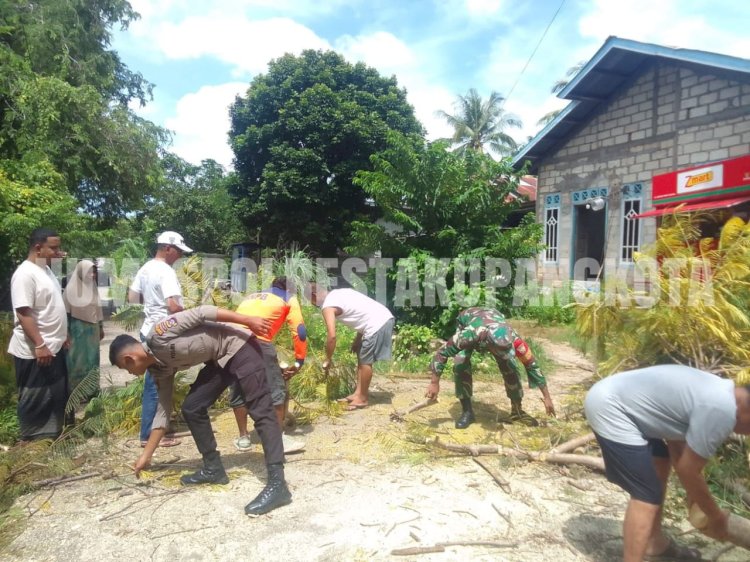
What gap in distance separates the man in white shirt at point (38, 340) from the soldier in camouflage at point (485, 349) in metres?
3.18

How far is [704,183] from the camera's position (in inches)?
351

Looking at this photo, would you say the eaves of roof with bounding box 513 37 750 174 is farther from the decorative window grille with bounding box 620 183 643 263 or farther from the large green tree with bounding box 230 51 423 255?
the large green tree with bounding box 230 51 423 255

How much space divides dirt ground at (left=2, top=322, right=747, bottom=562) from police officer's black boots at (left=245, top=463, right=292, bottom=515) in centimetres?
5

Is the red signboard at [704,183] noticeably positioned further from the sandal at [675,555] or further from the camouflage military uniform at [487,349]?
the sandal at [675,555]

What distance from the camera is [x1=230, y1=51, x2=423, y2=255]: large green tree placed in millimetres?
16797

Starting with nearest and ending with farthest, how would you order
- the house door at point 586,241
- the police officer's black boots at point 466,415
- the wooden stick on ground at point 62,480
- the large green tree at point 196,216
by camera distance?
the wooden stick on ground at point 62,480 → the police officer's black boots at point 466,415 → the house door at point 586,241 → the large green tree at point 196,216

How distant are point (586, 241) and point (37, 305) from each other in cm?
1280

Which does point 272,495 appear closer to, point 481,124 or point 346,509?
point 346,509

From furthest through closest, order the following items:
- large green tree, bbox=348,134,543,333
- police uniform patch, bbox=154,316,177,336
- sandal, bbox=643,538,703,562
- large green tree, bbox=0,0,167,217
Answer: large green tree, bbox=0,0,167,217 → large green tree, bbox=348,134,543,333 → police uniform patch, bbox=154,316,177,336 → sandal, bbox=643,538,703,562

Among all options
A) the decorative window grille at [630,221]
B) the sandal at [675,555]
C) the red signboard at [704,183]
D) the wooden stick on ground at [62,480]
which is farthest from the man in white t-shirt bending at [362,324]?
the decorative window grille at [630,221]

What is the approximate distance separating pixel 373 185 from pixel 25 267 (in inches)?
234

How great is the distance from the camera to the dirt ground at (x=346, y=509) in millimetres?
2953

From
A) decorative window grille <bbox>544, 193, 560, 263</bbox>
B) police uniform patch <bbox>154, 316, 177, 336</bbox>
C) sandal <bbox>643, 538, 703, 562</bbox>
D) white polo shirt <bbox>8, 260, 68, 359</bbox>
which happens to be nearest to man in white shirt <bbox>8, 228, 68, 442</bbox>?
white polo shirt <bbox>8, 260, 68, 359</bbox>

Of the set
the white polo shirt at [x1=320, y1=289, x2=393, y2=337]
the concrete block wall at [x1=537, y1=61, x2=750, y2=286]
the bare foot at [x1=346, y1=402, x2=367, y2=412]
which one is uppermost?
the concrete block wall at [x1=537, y1=61, x2=750, y2=286]
